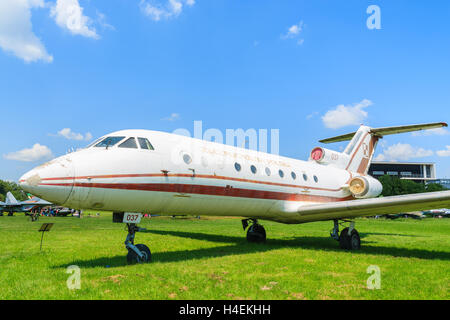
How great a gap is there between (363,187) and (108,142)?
11863 mm

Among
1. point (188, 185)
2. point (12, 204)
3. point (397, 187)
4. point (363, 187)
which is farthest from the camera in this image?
point (397, 187)

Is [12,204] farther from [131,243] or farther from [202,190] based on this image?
[202,190]

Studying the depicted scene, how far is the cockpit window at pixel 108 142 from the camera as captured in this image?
8.24 metres

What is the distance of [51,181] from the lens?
267 inches

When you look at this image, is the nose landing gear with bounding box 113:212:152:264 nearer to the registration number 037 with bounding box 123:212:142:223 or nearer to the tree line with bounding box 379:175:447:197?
the registration number 037 with bounding box 123:212:142:223

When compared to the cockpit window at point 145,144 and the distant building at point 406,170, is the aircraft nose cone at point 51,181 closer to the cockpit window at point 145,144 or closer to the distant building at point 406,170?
the cockpit window at point 145,144

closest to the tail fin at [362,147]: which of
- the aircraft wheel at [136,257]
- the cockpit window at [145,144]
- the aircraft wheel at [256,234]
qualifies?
the aircraft wheel at [256,234]

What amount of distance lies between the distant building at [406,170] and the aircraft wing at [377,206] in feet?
366

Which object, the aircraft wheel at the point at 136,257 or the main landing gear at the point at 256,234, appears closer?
the aircraft wheel at the point at 136,257

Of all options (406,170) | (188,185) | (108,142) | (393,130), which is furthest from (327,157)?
(406,170)

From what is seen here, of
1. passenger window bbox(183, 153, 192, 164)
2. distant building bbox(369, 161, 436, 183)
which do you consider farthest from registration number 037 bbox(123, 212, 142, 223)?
distant building bbox(369, 161, 436, 183)

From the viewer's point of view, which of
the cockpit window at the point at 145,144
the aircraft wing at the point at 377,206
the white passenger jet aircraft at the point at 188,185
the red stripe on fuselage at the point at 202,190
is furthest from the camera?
the aircraft wing at the point at 377,206

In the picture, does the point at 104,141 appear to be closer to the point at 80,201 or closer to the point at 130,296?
the point at 80,201
